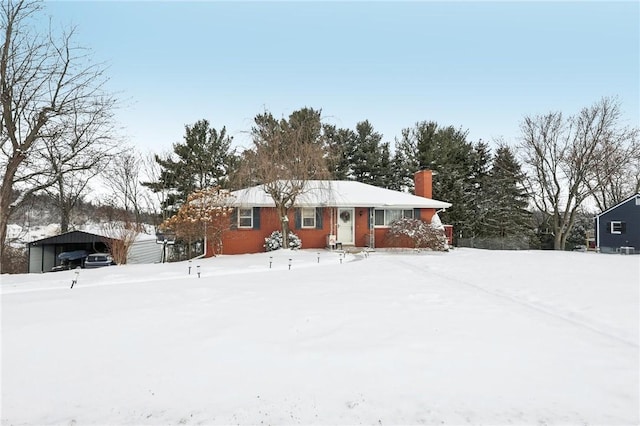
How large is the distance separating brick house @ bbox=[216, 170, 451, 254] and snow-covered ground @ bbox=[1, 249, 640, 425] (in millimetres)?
9457

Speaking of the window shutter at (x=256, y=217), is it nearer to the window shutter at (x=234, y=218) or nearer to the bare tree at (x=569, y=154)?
the window shutter at (x=234, y=218)

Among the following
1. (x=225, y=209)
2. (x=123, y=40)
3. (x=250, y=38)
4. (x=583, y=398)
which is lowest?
(x=583, y=398)

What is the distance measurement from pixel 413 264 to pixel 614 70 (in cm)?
1624

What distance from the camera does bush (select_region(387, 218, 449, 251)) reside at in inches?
659

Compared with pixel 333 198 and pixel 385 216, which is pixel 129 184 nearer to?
pixel 333 198

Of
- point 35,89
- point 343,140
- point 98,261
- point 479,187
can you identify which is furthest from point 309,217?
point 479,187

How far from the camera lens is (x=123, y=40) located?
13.0 metres

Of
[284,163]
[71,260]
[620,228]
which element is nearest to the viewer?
[284,163]

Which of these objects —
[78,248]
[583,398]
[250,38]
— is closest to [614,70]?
[250,38]

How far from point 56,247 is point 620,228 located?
34931 millimetres

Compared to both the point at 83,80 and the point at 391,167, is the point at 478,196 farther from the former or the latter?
the point at 83,80

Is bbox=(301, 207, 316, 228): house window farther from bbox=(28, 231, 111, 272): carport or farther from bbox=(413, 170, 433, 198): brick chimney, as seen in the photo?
bbox=(28, 231, 111, 272): carport

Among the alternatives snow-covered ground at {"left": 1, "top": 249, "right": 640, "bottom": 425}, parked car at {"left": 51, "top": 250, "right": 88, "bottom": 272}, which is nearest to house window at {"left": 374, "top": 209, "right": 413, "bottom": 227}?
snow-covered ground at {"left": 1, "top": 249, "right": 640, "bottom": 425}

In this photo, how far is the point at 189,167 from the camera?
2683 cm
